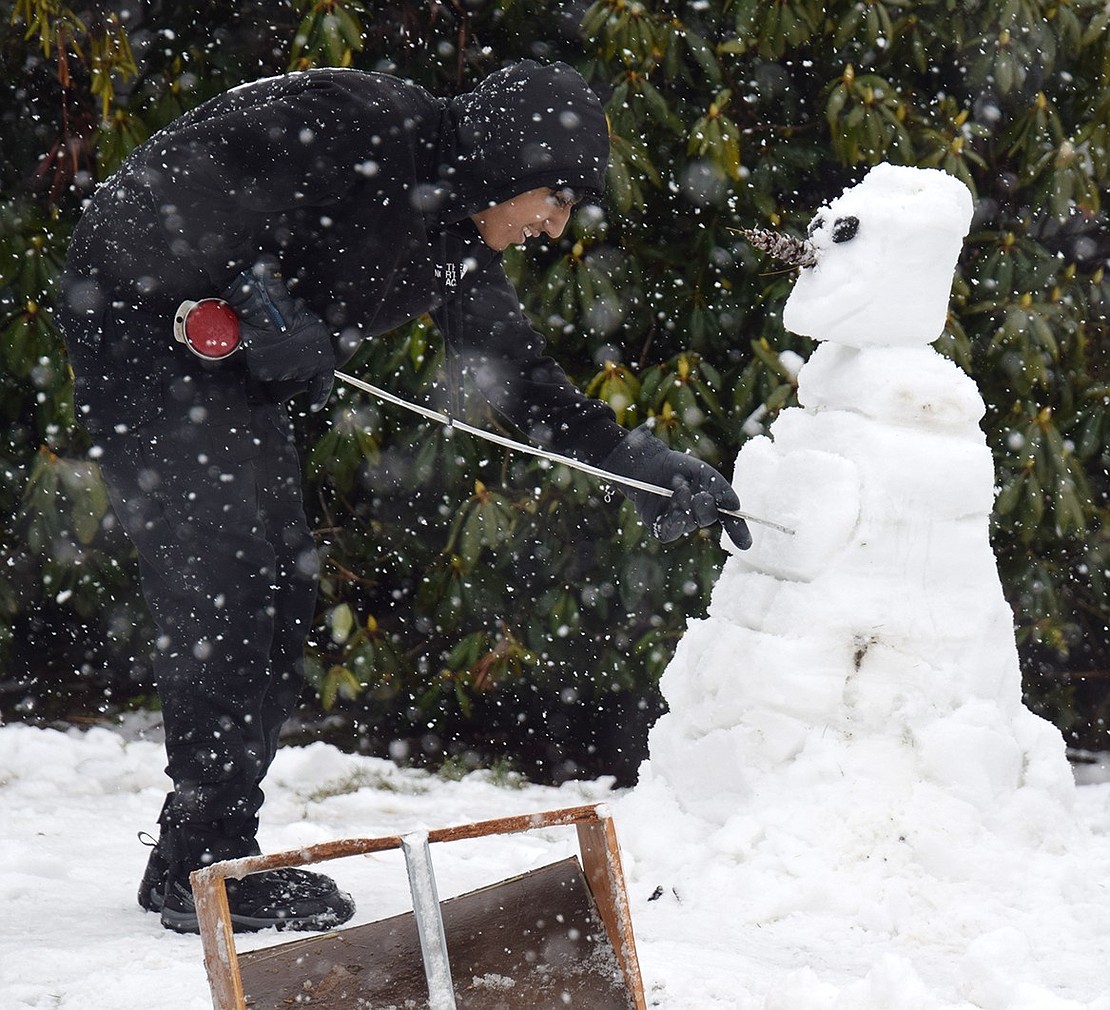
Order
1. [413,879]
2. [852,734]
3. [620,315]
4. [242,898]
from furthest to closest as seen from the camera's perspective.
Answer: [620,315]
[852,734]
[242,898]
[413,879]

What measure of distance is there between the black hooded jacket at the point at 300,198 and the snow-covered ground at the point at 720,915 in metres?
0.87

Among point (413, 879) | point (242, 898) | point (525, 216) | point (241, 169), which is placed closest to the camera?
point (413, 879)

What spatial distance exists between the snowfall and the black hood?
74 centimetres

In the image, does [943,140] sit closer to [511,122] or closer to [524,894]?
[511,122]

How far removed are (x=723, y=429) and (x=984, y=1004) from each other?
206cm

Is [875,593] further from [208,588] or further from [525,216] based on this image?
[208,588]

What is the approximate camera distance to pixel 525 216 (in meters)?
2.27

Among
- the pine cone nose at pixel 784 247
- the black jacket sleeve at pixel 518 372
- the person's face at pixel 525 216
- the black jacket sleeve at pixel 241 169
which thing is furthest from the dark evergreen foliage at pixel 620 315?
the black jacket sleeve at pixel 241 169

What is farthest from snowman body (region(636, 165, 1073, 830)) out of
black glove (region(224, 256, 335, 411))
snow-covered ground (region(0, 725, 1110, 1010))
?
black glove (region(224, 256, 335, 411))

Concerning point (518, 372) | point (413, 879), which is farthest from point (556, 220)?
point (413, 879)

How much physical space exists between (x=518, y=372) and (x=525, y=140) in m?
0.58

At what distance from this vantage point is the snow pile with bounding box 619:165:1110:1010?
7.86 feet

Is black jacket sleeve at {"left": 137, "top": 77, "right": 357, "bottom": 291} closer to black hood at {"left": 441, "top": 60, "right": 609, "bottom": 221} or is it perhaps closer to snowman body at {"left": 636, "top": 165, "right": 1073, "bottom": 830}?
black hood at {"left": 441, "top": 60, "right": 609, "bottom": 221}

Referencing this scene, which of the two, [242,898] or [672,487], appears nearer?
[242,898]
